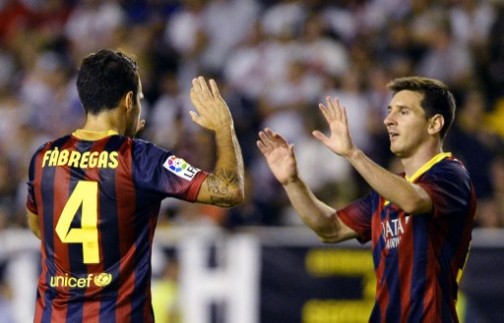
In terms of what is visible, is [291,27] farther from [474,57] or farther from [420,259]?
[420,259]

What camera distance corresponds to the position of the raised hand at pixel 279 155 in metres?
6.66

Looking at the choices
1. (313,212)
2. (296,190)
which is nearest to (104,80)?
(296,190)

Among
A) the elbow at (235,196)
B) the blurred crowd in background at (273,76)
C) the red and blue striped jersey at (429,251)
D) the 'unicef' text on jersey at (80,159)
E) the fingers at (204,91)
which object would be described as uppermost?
the blurred crowd in background at (273,76)

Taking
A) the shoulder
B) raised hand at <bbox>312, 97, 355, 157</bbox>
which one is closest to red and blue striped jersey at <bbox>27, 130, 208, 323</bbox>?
raised hand at <bbox>312, 97, 355, 157</bbox>

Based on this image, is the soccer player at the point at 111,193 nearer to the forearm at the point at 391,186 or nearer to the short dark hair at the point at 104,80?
the short dark hair at the point at 104,80

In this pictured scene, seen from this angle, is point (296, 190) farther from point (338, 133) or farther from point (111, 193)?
point (111, 193)

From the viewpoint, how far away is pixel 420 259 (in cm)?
624

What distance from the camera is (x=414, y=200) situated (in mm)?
5961

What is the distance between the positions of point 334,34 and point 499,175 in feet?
10.1

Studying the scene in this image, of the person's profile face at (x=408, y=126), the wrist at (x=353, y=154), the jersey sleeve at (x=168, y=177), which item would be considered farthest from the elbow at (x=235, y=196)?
the person's profile face at (x=408, y=126)

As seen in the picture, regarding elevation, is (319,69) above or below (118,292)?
above

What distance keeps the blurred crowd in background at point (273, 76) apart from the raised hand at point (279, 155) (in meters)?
4.36

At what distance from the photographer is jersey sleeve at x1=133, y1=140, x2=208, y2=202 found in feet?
18.9

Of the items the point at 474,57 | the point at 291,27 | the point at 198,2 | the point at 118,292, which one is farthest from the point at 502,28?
the point at 118,292
